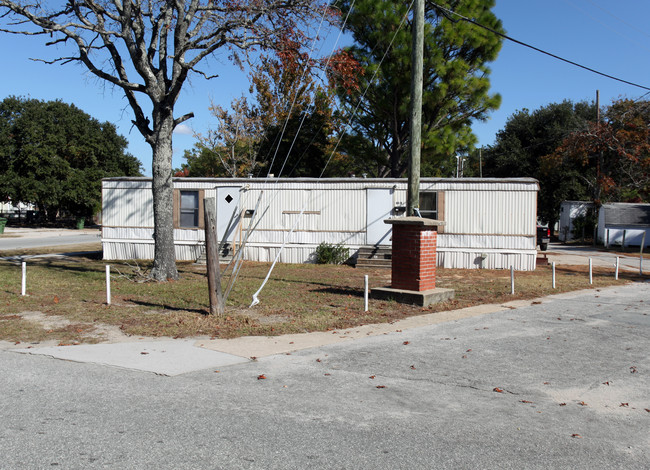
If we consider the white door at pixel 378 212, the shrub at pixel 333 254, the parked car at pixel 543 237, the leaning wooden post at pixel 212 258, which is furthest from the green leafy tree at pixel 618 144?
the leaning wooden post at pixel 212 258

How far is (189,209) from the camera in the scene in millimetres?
20719

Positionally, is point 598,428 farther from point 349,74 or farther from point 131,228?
point 131,228

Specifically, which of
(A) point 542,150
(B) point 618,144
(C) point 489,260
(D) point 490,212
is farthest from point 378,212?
(A) point 542,150

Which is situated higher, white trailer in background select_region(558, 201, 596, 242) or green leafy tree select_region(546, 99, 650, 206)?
Answer: green leafy tree select_region(546, 99, 650, 206)

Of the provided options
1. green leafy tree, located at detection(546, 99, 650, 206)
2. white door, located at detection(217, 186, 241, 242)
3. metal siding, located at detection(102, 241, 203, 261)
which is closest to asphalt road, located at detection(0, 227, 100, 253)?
metal siding, located at detection(102, 241, 203, 261)

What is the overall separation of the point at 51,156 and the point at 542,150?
137ft

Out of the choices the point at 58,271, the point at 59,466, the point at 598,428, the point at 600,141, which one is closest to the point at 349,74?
the point at 58,271

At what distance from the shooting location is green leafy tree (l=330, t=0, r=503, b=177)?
86.8 ft

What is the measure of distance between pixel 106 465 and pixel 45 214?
53047 mm

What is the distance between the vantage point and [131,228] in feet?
68.7

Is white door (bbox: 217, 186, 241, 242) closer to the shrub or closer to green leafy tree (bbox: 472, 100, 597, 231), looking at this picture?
the shrub

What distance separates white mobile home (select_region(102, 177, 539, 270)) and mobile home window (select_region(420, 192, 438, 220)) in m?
0.04

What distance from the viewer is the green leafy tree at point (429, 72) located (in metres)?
26.5

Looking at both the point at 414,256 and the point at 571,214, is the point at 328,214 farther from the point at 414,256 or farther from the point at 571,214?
the point at 571,214
